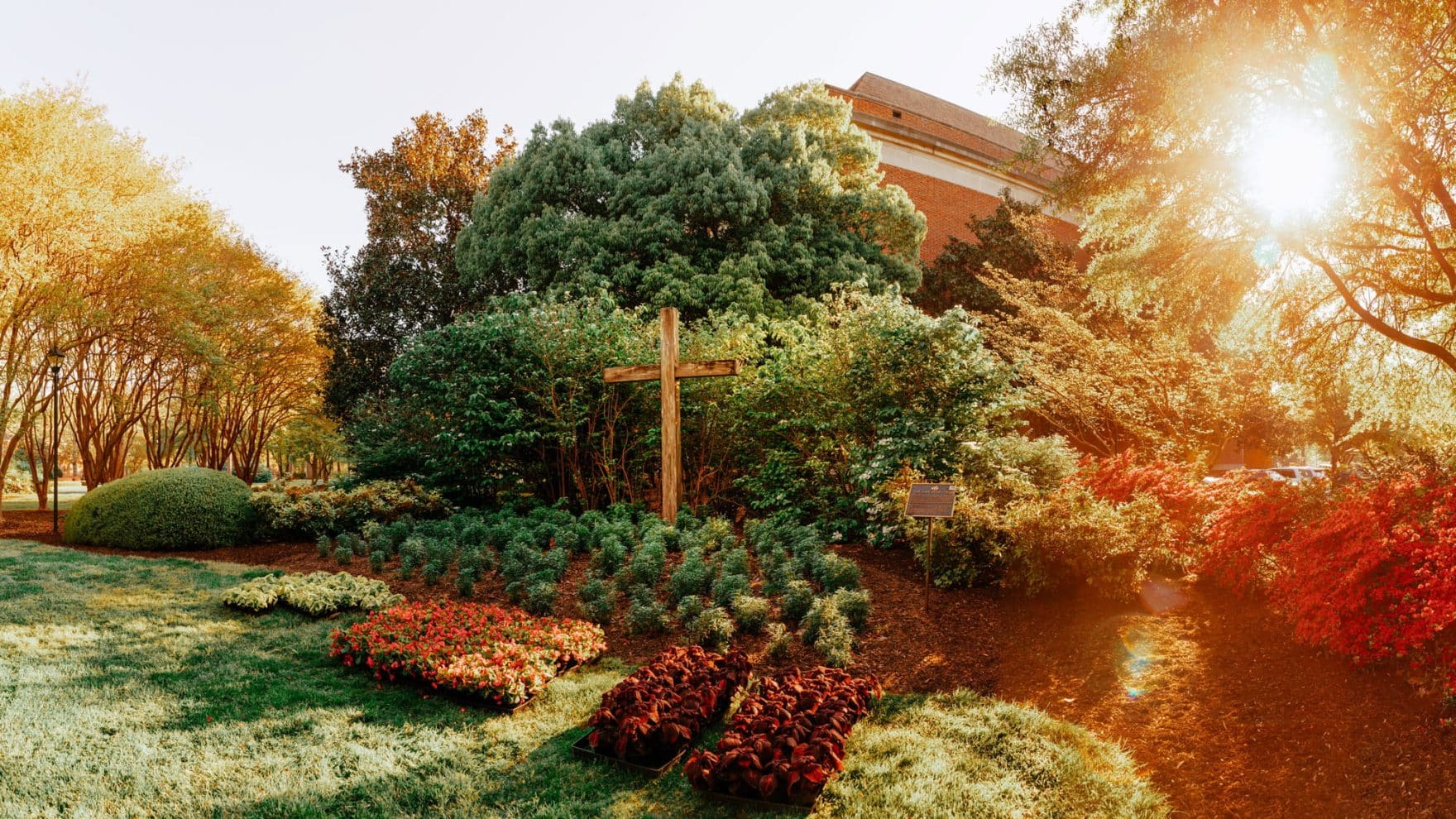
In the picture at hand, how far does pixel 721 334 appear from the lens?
12.2 m

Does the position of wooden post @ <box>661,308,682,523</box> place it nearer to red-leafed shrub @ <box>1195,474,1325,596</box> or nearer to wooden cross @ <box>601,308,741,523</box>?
wooden cross @ <box>601,308,741,523</box>

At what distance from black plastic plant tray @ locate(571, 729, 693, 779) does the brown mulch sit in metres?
1.71

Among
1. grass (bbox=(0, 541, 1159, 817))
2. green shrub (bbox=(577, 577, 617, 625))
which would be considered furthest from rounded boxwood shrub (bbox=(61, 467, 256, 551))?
green shrub (bbox=(577, 577, 617, 625))

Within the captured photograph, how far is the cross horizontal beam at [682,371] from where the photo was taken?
9.87 metres

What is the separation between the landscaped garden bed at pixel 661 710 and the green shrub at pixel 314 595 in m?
3.59

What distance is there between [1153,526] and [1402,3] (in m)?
4.99

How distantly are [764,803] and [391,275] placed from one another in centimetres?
2073

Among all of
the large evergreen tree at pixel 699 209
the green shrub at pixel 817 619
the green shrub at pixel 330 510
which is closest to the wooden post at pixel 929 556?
the green shrub at pixel 817 619

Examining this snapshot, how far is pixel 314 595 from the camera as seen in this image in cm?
701

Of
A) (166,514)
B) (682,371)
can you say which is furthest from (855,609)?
(166,514)

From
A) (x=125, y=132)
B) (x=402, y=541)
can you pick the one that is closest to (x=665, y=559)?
(x=402, y=541)

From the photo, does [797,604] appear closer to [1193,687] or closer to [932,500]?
[932,500]

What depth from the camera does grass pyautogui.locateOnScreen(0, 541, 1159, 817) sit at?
12.2ft

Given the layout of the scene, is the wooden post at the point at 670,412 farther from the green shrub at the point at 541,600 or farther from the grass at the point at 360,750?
the grass at the point at 360,750
